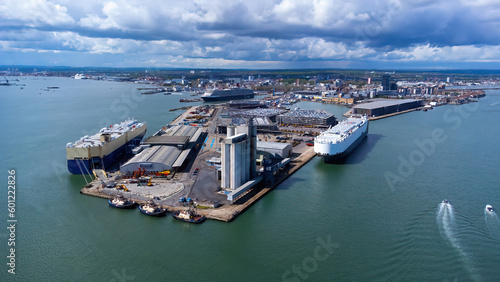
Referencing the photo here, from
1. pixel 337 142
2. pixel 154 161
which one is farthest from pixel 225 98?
pixel 154 161

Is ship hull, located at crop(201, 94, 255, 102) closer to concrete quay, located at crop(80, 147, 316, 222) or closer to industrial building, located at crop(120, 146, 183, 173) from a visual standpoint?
industrial building, located at crop(120, 146, 183, 173)

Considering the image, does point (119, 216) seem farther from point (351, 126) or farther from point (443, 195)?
point (351, 126)

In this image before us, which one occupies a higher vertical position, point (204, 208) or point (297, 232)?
point (204, 208)

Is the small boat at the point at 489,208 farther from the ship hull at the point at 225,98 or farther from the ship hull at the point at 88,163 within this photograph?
the ship hull at the point at 225,98

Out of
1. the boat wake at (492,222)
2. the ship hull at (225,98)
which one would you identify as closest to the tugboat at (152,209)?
the boat wake at (492,222)

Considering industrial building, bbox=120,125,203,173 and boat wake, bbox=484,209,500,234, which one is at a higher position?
industrial building, bbox=120,125,203,173

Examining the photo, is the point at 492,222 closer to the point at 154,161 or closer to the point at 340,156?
the point at 340,156

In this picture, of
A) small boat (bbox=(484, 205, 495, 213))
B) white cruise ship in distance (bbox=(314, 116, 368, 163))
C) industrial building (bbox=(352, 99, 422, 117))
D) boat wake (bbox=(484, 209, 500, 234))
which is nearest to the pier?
white cruise ship in distance (bbox=(314, 116, 368, 163))
